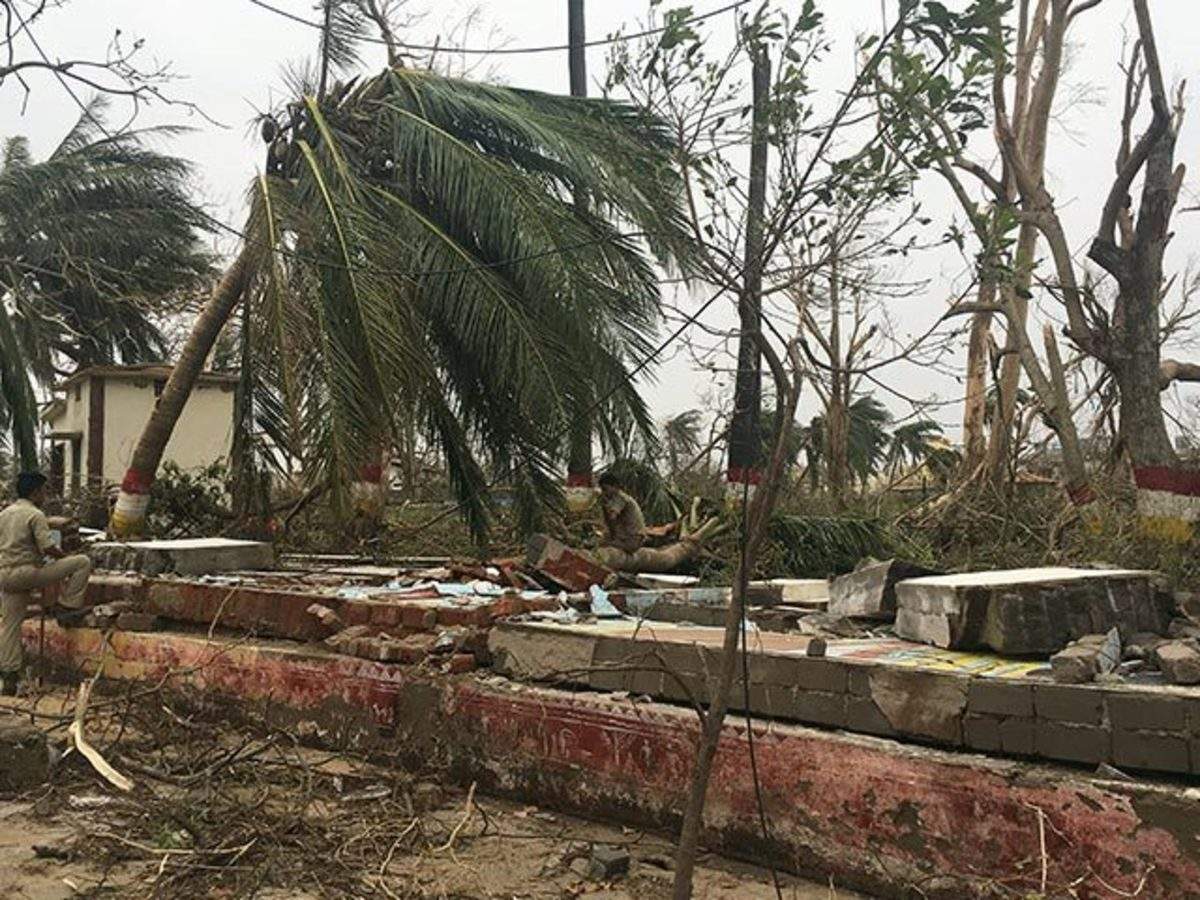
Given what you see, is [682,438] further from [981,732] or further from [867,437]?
[981,732]

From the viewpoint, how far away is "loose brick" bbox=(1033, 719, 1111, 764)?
376 centimetres

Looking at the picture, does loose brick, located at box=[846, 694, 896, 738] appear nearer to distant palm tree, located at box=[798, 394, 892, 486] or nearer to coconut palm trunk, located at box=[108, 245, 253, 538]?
coconut palm trunk, located at box=[108, 245, 253, 538]

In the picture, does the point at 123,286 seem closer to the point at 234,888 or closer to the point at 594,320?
the point at 594,320

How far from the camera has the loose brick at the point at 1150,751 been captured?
361 centimetres

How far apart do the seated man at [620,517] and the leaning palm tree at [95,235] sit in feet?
28.5

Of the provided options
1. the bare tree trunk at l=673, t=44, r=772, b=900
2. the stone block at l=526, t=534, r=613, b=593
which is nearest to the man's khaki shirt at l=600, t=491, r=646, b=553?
the stone block at l=526, t=534, r=613, b=593

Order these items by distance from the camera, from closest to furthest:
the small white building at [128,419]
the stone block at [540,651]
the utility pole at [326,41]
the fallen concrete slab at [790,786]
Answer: the fallen concrete slab at [790,786] → the stone block at [540,651] → the utility pole at [326,41] → the small white building at [128,419]

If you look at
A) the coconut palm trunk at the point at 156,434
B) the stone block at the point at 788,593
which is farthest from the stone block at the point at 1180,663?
the coconut palm trunk at the point at 156,434

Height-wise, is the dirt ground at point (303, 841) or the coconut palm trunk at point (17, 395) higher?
the coconut palm trunk at point (17, 395)

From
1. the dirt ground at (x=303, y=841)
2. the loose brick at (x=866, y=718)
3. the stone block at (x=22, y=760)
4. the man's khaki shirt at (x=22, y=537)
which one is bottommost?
the dirt ground at (x=303, y=841)

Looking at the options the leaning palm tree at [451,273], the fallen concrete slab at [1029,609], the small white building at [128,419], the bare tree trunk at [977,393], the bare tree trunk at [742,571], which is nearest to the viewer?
the bare tree trunk at [742,571]

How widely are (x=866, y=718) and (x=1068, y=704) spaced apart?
2.53 feet

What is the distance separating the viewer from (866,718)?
433 cm

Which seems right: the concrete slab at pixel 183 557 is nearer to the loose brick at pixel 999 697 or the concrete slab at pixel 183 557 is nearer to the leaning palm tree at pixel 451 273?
the leaning palm tree at pixel 451 273
